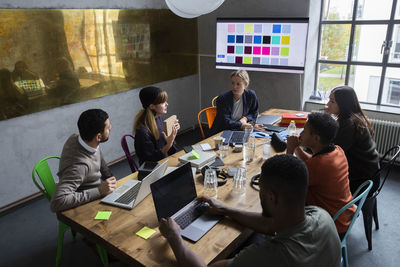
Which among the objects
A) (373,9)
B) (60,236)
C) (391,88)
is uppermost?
(373,9)

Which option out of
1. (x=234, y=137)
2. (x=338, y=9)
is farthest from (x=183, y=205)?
(x=338, y=9)

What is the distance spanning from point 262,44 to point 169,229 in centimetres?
367

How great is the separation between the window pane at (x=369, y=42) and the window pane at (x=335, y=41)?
0.42 ft

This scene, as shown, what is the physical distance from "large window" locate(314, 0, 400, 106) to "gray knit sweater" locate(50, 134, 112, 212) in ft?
12.4

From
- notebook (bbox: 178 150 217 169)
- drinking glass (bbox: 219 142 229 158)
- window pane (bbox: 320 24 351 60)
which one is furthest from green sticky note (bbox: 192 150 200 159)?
window pane (bbox: 320 24 351 60)

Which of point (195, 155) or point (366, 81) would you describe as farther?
point (366, 81)

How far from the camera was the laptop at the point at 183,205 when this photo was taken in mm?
1609

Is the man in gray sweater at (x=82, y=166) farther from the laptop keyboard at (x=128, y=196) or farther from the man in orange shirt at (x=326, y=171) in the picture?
the man in orange shirt at (x=326, y=171)

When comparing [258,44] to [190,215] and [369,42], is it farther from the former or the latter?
[190,215]

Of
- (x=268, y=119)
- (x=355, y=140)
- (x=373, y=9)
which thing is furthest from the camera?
(x=373, y=9)

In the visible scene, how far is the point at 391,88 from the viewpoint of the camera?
425cm

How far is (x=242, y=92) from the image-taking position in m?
3.62

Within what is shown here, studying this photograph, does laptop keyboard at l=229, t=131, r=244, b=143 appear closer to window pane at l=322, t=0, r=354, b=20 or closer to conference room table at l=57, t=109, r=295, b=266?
conference room table at l=57, t=109, r=295, b=266

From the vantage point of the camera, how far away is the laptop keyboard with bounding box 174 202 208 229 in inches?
66.2
